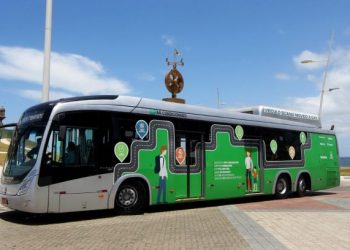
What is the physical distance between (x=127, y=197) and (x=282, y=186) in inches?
304

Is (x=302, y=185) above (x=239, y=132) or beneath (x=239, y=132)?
beneath

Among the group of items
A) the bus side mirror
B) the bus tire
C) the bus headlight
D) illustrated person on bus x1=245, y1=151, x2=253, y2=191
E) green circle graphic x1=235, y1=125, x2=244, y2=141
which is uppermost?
green circle graphic x1=235, y1=125, x2=244, y2=141

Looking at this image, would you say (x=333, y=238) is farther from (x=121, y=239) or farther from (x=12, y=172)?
(x=12, y=172)

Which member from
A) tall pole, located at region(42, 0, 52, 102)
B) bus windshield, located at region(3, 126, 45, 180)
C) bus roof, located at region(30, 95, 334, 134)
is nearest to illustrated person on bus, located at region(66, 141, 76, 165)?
bus windshield, located at region(3, 126, 45, 180)

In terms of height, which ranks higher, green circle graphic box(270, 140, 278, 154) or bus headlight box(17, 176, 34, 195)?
green circle graphic box(270, 140, 278, 154)

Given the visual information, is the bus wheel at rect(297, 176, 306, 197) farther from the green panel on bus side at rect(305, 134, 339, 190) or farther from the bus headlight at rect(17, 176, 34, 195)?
the bus headlight at rect(17, 176, 34, 195)

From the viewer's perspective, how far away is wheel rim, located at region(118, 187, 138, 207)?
1235 cm

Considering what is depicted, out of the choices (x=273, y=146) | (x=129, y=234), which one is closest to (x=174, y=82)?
(x=273, y=146)

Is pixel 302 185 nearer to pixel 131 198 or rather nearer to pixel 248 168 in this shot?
pixel 248 168

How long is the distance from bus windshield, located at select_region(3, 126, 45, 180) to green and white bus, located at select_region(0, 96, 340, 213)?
0.03 meters

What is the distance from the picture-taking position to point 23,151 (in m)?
11.4

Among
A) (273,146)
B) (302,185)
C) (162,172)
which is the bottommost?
(302,185)

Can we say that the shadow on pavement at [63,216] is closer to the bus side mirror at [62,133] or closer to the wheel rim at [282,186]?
the bus side mirror at [62,133]

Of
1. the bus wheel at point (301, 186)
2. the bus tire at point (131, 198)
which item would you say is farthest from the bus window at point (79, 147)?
the bus wheel at point (301, 186)
